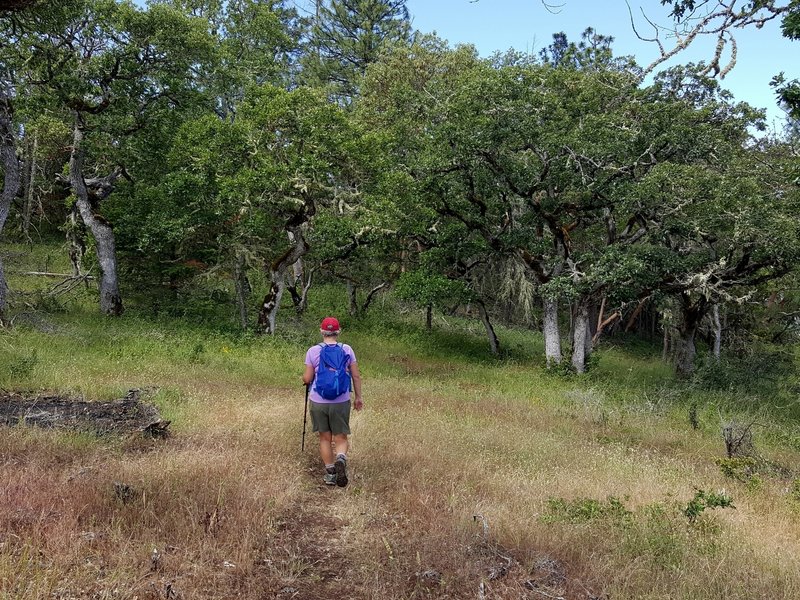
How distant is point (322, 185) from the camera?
52.0ft

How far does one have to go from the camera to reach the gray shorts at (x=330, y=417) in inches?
233

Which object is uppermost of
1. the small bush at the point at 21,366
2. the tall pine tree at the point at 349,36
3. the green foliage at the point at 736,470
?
the tall pine tree at the point at 349,36

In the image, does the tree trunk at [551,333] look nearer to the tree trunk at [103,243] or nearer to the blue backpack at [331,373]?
the blue backpack at [331,373]

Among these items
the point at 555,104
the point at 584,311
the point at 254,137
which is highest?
the point at 555,104

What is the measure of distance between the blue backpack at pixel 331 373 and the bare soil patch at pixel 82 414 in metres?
2.26

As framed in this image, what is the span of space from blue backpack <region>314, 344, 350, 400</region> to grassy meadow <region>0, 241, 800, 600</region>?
946mm

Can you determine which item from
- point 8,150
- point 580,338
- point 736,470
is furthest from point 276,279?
point 736,470

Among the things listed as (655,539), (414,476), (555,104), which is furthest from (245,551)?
(555,104)

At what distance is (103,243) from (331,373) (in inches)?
588

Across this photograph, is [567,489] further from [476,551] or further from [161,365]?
[161,365]

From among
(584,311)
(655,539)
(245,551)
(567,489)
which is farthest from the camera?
(584,311)

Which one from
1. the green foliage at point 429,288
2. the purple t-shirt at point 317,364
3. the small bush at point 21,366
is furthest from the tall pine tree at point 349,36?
the purple t-shirt at point 317,364

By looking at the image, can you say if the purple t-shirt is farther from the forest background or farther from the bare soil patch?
the forest background

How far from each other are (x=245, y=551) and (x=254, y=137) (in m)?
14.0
